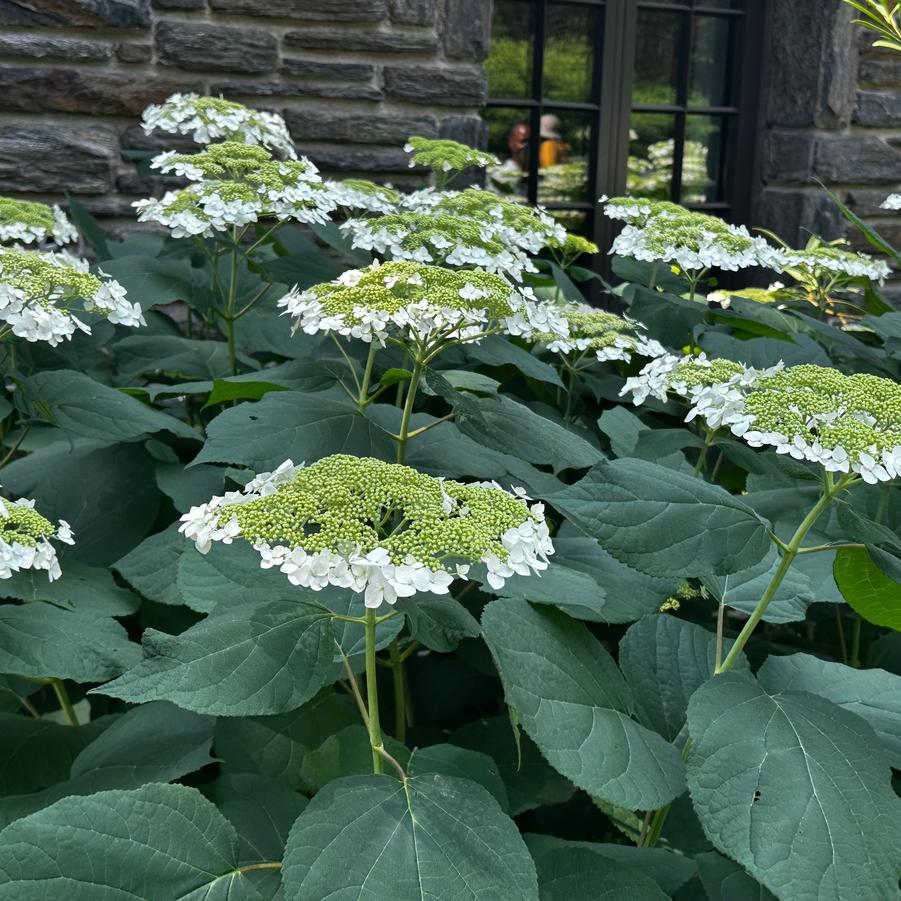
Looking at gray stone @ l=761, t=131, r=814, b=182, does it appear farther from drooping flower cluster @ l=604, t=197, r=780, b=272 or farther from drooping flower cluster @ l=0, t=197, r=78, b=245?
drooping flower cluster @ l=0, t=197, r=78, b=245

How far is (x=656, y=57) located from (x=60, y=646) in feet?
14.3

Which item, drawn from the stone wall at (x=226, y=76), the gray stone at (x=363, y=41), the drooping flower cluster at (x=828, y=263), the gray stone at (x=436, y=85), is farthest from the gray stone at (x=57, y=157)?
the drooping flower cluster at (x=828, y=263)

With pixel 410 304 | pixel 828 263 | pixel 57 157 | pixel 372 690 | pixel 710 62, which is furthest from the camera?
pixel 710 62

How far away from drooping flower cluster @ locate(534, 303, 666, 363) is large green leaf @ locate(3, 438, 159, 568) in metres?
0.67

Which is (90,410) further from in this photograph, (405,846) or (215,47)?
(215,47)

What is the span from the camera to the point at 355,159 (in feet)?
12.4

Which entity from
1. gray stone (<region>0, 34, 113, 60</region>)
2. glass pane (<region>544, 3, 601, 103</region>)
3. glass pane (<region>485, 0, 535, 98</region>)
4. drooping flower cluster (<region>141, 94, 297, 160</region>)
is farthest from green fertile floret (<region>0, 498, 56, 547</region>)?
glass pane (<region>544, 3, 601, 103</region>)

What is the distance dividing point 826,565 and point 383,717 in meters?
0.59

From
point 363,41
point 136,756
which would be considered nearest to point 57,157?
point 363,41

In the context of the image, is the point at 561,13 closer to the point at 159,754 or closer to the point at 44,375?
the point at 44,375

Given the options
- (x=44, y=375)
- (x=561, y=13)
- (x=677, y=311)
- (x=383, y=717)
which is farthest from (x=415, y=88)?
(x=383, y=717)

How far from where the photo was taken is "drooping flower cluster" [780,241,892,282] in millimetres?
2178

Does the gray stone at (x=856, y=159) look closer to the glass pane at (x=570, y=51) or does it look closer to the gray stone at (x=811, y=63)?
the gray stone at (x=811, y=63)

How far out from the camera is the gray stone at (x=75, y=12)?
3.31 m
